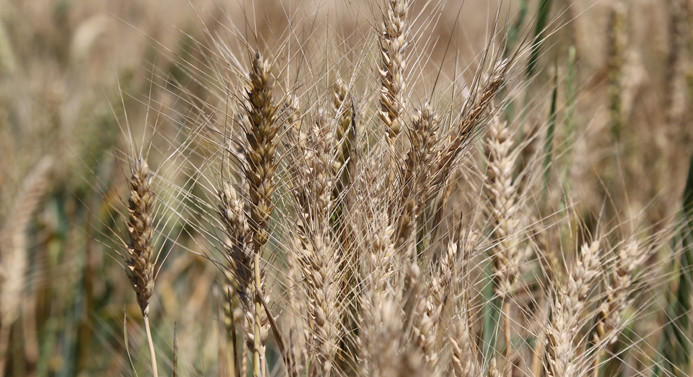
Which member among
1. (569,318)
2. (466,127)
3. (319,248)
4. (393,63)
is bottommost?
(569,318)

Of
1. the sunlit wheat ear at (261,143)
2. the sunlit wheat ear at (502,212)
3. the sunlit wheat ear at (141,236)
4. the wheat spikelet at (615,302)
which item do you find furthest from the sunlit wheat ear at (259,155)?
the wheat spikelet at (615,302)

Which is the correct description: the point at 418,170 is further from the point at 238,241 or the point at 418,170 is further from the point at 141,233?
the point at 141,233

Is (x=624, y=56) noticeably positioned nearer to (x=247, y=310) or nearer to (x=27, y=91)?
(x=247, y=310)

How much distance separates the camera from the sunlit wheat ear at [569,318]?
0.79 m

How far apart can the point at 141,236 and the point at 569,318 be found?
55 centimetres

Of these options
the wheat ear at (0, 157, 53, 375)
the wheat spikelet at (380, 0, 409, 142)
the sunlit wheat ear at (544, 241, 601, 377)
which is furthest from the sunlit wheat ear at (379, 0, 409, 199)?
the wheat ear at (0, 157, 53, 375)

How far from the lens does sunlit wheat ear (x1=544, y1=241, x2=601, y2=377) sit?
788mm

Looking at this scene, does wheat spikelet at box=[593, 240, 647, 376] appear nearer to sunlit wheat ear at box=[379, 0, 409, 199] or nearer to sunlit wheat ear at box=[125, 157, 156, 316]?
sunlit wheat ear at box=[379, 0, 409, 199]

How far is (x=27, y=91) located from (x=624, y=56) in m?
1.95

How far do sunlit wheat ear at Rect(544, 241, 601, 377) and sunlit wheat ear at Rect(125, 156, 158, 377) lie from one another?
50 centimetres

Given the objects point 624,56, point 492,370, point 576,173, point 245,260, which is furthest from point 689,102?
point 245,260

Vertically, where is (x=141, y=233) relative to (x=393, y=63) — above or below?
below

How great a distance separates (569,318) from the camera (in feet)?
2.68

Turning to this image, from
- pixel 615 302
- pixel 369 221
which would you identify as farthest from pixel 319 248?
pixel 615 302
